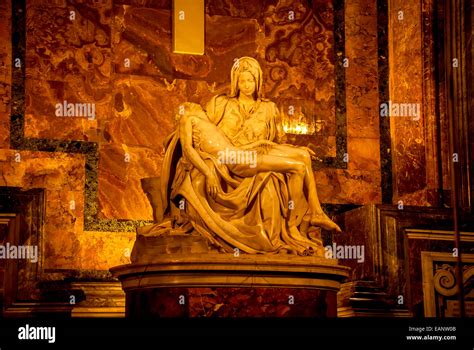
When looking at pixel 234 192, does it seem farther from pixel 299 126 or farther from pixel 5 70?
pixel 5 70

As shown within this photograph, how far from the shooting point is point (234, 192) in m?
9.44

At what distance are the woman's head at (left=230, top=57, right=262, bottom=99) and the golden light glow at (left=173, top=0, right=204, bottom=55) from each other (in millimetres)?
1470

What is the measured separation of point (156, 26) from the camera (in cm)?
1149

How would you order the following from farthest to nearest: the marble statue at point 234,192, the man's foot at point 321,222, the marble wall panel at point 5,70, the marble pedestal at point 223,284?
the marble wall panel at point 5,70 < the man's foot at point 321,222 < the marble statue at point 234,192 < the marble pedestal at point 223,284

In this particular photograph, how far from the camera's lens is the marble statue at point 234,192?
364 inches

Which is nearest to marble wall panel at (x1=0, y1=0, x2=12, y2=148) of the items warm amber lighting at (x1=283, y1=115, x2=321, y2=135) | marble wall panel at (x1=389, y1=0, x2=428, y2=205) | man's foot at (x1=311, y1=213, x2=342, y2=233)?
warm amber lighting at (x1=283, y1=115, x2=321, y2=135)

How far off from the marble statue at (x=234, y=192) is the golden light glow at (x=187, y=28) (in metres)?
1.75

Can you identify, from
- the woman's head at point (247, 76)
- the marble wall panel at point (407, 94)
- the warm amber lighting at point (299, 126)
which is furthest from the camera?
the marble wall panel at point (407, 94)

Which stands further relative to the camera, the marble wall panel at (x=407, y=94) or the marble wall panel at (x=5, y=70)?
the marble wall panel at (x=407, y=94)

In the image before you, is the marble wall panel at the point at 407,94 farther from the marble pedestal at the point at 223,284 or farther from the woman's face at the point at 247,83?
the marble pedestal at the point at 223,284

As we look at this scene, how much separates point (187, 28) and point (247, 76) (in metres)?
1.67

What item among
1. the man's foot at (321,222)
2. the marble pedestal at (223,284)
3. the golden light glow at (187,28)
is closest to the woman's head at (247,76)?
the man's foot at (321,222)

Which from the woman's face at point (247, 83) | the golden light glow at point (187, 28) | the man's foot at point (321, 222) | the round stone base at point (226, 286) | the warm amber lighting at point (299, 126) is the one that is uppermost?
the golden light glow at point (187, 28)

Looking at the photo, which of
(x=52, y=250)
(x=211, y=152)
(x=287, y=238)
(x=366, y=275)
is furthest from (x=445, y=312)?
(x=52, y=250)
